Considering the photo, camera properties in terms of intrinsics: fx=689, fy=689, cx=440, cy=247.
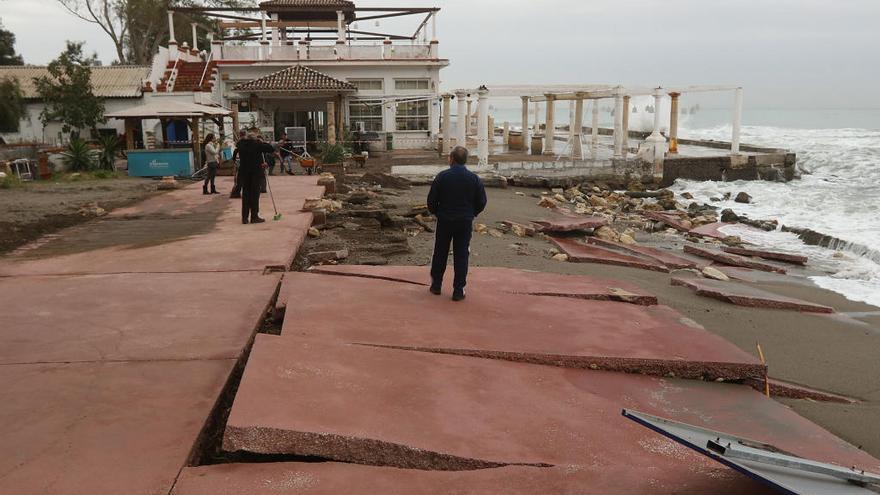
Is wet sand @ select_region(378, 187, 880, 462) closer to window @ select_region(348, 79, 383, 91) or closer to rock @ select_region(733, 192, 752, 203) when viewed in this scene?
rock @ select_region(733, 192, 752, 203)

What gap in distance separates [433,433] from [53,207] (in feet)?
39.0

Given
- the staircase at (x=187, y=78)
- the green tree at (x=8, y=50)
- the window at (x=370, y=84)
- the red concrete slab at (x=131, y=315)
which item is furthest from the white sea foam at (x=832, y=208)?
the green tree at (x=8, y=50)

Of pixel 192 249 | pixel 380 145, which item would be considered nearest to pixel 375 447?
pixel 192 249

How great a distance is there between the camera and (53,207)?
1271 centimetres

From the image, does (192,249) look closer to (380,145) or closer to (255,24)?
(380,145)

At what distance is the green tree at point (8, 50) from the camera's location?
41375 millimetres

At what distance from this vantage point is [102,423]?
3.40m

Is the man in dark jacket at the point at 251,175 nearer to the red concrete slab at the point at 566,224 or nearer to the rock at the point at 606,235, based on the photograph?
the red concrete slab at the point at 566,224

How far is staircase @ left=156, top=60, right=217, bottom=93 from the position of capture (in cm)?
2684

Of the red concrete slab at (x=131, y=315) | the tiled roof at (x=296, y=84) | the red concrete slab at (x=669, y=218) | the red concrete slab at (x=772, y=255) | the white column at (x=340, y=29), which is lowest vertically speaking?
the red concrete slab at (x=772, y=255)

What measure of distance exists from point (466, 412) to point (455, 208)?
275 centimetres

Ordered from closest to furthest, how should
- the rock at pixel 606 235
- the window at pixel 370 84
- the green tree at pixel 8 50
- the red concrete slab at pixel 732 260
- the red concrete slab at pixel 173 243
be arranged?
the red concrete slab at pixel 173 243 < the red concrete slab at pixel 732 260 < the rock at pixel 606 235 < the window at pixel 370 84 < the green tree at pixel 8 50

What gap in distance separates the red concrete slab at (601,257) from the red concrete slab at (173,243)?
381 centimetres

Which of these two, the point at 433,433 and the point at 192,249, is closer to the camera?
the point at 433,433
